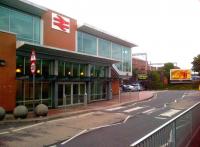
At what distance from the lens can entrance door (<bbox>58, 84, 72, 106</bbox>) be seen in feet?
86.1

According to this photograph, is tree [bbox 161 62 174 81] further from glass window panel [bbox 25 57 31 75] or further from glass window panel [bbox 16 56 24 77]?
glass window panel [bbox 16 56 24 77]

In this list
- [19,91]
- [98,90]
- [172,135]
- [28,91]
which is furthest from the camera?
[98,90]

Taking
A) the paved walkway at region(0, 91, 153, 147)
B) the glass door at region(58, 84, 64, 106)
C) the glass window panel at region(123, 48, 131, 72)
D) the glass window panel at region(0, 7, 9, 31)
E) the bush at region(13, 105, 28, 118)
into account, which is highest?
the glass window panel at region(0, 7, 9, 31)

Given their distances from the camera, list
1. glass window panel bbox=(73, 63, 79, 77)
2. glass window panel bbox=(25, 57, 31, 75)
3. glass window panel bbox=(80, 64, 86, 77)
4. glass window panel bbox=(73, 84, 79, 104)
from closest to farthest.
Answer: glass window panel bbox=(25, 57, 31, 75)
glass window panel bbox=(73, 84, 79, 104)
glass window panel bbox=(73, 63, 79, 77)
glass window panel bbox=(80, 64, 86, 77)

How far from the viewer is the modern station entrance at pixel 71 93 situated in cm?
2639

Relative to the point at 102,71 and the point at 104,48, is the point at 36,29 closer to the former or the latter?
the point at 102,71

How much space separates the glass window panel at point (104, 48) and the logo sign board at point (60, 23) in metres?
8.25

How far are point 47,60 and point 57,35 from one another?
469cm

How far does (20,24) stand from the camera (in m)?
25.1

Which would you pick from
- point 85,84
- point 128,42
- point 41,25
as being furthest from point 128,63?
point 41,25

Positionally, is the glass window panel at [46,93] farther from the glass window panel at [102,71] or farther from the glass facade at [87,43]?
the glass window panel at [102,71]

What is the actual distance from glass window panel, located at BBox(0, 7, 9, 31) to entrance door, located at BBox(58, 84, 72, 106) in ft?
22.2

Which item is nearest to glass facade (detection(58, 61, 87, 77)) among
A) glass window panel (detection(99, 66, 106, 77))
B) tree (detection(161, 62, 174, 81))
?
glass window panel (detection(99, 66, 106, 77))

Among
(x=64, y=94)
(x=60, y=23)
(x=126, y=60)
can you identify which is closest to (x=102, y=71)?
(x=60, y=23)
